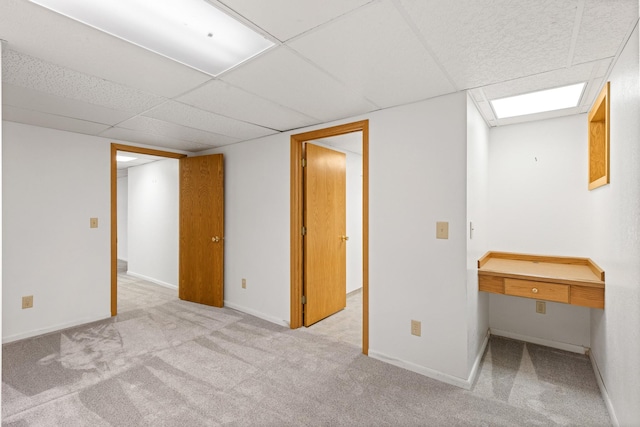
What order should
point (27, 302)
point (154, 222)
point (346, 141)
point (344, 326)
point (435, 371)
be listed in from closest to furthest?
point (435, 371), point (27, 302), point (344, 326), point (346, 141), point (154, 222)

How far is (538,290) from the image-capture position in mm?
2391

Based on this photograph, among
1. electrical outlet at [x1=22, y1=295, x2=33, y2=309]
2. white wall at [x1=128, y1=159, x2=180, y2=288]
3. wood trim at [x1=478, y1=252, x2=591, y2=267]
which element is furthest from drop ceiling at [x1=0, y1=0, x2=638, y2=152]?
white wall at [x1=128, y1=159, x2=180, y2=288]

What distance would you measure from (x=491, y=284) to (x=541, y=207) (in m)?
1.05

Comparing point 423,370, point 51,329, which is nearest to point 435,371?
point 423,370

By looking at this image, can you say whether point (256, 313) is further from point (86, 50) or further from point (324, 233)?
point (86, 50)

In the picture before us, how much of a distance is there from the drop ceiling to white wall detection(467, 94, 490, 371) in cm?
23

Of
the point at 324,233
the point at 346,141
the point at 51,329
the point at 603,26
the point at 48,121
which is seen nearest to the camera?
the point at 603,26

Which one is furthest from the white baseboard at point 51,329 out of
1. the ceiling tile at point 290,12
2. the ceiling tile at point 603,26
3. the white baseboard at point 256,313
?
the ceiling tile at point 603,26

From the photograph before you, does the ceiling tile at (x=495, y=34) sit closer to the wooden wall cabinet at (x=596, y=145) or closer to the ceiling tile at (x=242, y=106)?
the wooden wall cabinet at (x=596, y=145)

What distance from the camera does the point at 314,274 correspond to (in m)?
3.47

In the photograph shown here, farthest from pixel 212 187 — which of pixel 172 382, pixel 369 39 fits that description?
pixel 369 39

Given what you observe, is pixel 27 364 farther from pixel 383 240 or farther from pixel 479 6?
pixel 479 6

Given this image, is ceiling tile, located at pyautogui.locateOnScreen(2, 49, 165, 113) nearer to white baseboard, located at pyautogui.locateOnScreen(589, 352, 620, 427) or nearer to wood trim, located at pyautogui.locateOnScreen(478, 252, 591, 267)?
wood trim, located at pyautogui.locateOnScreen(478, 252, 591, 267)

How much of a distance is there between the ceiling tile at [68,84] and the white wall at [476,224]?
2458mm
